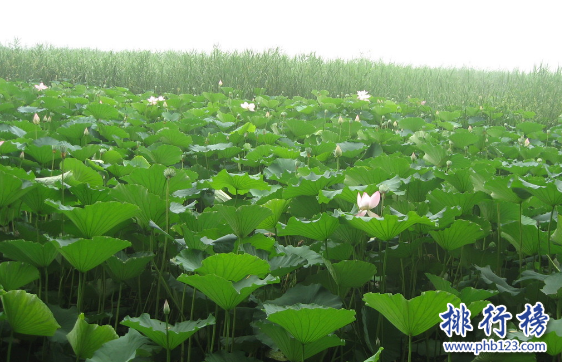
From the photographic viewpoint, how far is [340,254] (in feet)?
5.34


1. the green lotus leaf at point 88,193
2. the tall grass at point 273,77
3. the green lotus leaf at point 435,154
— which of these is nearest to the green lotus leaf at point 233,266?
the green lotus leaf at point 88,193

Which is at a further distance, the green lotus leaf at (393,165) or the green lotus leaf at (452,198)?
the green lotus leaf at (393,165)

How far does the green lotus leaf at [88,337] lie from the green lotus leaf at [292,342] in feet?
1.22

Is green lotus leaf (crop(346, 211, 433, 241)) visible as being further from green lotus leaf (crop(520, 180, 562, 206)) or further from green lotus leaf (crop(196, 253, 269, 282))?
green lotus leaf (crop(520, 180, 562, 206))

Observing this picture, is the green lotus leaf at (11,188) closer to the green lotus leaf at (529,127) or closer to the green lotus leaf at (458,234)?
the green lotus leaf at (458,234)

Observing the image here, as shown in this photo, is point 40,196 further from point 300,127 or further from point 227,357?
point 300,127

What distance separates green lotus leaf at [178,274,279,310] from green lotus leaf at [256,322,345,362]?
97mm

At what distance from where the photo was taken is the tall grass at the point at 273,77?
27.2 feet

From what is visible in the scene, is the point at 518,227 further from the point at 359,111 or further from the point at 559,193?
the point at 359,111

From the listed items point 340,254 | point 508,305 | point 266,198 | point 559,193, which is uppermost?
point 559,193

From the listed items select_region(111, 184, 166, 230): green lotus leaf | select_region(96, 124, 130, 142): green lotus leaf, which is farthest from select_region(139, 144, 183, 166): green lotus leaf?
select_region(111, 184, 166, 230): green lotus leaf

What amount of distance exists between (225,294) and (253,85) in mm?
7256

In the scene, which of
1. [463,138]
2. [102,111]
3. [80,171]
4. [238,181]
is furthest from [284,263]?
[102,111]

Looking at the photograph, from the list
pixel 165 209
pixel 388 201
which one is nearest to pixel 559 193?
pixel 388 201
